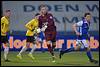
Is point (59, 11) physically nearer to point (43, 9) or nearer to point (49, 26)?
point (49, 26)

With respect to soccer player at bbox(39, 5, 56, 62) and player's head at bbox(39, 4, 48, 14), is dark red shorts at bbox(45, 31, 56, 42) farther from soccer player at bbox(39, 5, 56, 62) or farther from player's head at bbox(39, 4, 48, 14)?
player's head at bbox(39, 4, 48, 14)

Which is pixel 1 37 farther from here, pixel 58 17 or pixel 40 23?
pixel 58 17

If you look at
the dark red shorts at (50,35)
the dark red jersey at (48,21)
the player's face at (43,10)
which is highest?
the player's face at (43,10)

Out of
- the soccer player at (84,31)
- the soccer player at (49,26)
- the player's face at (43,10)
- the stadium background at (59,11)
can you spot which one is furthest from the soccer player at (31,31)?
the stadium background at (59,11)

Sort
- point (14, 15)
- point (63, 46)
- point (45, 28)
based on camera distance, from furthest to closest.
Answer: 1. point (14, 15)
2. point (63, 46)
3. point (45, 28)

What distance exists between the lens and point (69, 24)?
27438 millimetres

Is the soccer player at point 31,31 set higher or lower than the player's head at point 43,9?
lower

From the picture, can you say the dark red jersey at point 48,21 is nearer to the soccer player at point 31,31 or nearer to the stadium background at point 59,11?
the soccer player at point 31,31

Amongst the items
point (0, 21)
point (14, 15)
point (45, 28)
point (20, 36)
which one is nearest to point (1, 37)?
point (0, 21)

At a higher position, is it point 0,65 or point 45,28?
point 45,28

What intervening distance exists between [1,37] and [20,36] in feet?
21.9

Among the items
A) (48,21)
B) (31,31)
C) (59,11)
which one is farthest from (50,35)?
(59,11)

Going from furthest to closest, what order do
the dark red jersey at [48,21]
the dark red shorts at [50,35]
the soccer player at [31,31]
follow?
the soccer player at [31,31]
the dark red shorts at [50,35]
the dark red jersey at [48,21]

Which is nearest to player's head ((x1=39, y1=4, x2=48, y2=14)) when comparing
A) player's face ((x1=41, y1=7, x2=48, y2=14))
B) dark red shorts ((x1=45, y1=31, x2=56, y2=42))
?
player's face ((x1=41, y1=7, x2=48, y2=14))
